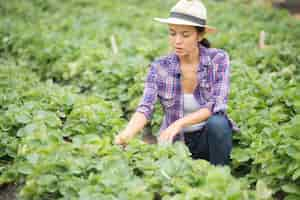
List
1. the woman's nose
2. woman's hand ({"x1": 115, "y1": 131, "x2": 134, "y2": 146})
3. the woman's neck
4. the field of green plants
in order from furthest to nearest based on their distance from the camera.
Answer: the woman's neck < the woman's nose < woman's hand ({"x1": 115, "y1": 131, "x2": 134, "y2": 146}) < the field of green plants

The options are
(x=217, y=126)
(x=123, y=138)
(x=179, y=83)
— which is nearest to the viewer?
(x=123, y=138)

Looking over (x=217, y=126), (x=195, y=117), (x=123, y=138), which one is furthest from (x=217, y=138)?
(x=123, y=138)

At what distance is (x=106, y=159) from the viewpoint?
293 centimetres

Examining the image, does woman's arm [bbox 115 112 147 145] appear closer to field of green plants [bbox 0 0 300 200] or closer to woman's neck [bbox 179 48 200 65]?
Answer: field of green plants [bbox 0 0 300 200]

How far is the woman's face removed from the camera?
139 inches

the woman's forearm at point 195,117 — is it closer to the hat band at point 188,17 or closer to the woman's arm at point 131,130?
the woman's arm at point 131,130

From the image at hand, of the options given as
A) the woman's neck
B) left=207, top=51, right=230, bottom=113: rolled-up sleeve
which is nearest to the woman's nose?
the woman's neck

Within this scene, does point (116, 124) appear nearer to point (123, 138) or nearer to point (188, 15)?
point (123, 138)

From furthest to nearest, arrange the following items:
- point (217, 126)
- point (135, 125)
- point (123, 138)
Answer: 1. point (217, 126)
2. point (135, 125)
3. point (123, 138)

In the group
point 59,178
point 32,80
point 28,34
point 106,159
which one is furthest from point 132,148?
point 28,34

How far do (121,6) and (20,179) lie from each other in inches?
359

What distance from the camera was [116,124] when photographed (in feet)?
13.0

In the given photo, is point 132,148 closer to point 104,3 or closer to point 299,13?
point 104,3

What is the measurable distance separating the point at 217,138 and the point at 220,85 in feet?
1.30
